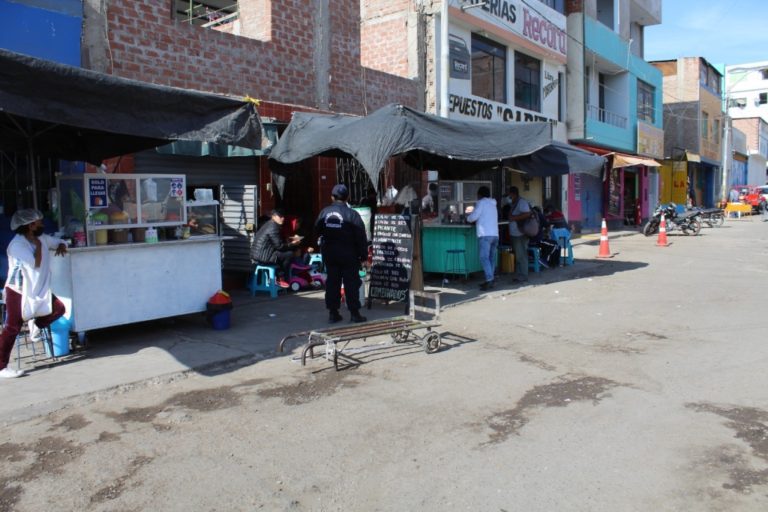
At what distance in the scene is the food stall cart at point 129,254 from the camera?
22.1 ft

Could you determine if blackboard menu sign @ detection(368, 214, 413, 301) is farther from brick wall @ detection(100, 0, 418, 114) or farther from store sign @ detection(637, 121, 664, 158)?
store sign @ detection(637, 121, 664, 158)

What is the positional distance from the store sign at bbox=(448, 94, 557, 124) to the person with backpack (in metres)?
3.64

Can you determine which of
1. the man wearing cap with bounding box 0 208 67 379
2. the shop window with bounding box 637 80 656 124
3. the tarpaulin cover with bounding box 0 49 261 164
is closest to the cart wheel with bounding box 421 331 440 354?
the tarpaulin cover with bounding box 0 49 261 164

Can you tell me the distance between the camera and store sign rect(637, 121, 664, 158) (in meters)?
29.2

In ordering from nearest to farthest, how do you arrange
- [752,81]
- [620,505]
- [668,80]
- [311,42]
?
[620,505], [311,42], [668,80], [752,81]

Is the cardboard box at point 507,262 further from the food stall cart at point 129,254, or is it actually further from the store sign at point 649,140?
the store sign at point 649,140

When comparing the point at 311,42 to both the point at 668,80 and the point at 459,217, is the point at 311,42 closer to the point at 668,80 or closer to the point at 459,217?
the point at 459,217

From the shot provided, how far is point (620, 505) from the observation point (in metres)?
3.48

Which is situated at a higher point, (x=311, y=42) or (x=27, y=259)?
(x=311, y=42)

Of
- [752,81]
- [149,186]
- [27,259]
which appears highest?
[752,81]

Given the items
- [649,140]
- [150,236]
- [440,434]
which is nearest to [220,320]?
[150,236]

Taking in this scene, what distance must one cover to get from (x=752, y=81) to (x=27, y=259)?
84.1 meters

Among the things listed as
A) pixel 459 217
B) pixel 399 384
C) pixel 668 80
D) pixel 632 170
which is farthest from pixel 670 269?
pixel 668 80

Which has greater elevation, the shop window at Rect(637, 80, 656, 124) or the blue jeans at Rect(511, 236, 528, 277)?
the shop window at Rect(637, 80, 656, 124)
